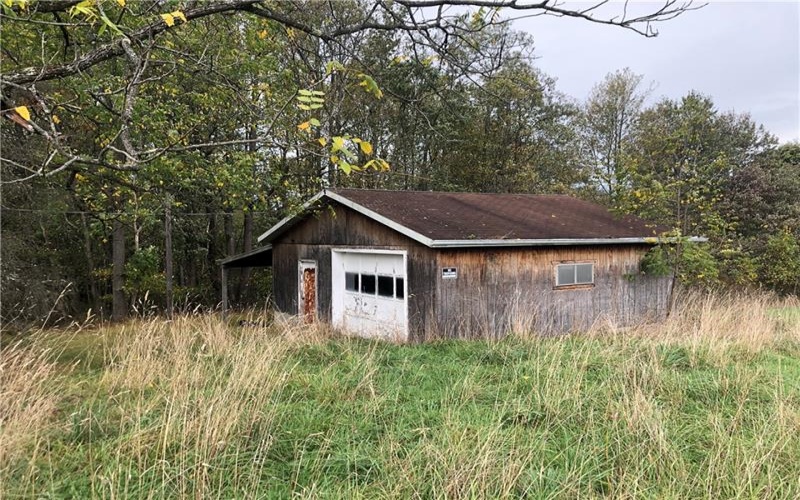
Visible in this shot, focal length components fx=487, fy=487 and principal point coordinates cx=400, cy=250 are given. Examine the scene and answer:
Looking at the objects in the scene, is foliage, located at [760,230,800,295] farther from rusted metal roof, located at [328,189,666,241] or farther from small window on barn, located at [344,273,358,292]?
small window on barn, located at [344,273,358,292]

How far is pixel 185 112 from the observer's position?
9.84 metres

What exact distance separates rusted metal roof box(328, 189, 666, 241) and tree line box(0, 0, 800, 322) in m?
0.92

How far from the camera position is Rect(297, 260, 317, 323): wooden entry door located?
43.7ft

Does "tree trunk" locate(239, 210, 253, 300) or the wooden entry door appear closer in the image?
the wooden entry door

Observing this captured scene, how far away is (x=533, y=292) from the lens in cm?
1030

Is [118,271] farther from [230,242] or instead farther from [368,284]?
[368,284]

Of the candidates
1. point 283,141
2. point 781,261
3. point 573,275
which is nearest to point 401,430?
point 283,141

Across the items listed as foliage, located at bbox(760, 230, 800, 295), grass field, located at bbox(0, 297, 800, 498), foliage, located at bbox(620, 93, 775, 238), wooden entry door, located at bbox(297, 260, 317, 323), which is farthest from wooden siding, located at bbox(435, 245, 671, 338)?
foliage, located at bbox(760, 230, 800, 295)

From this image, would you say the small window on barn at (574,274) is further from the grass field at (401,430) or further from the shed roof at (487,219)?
the grass field at (401,430)

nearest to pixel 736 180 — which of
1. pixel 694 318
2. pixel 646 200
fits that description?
pixel 646 200

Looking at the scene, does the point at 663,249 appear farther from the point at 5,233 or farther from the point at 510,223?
the point at 5,233

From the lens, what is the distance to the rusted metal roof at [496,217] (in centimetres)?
989

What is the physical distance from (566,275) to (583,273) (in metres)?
0.55

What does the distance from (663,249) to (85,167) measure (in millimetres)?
11734
